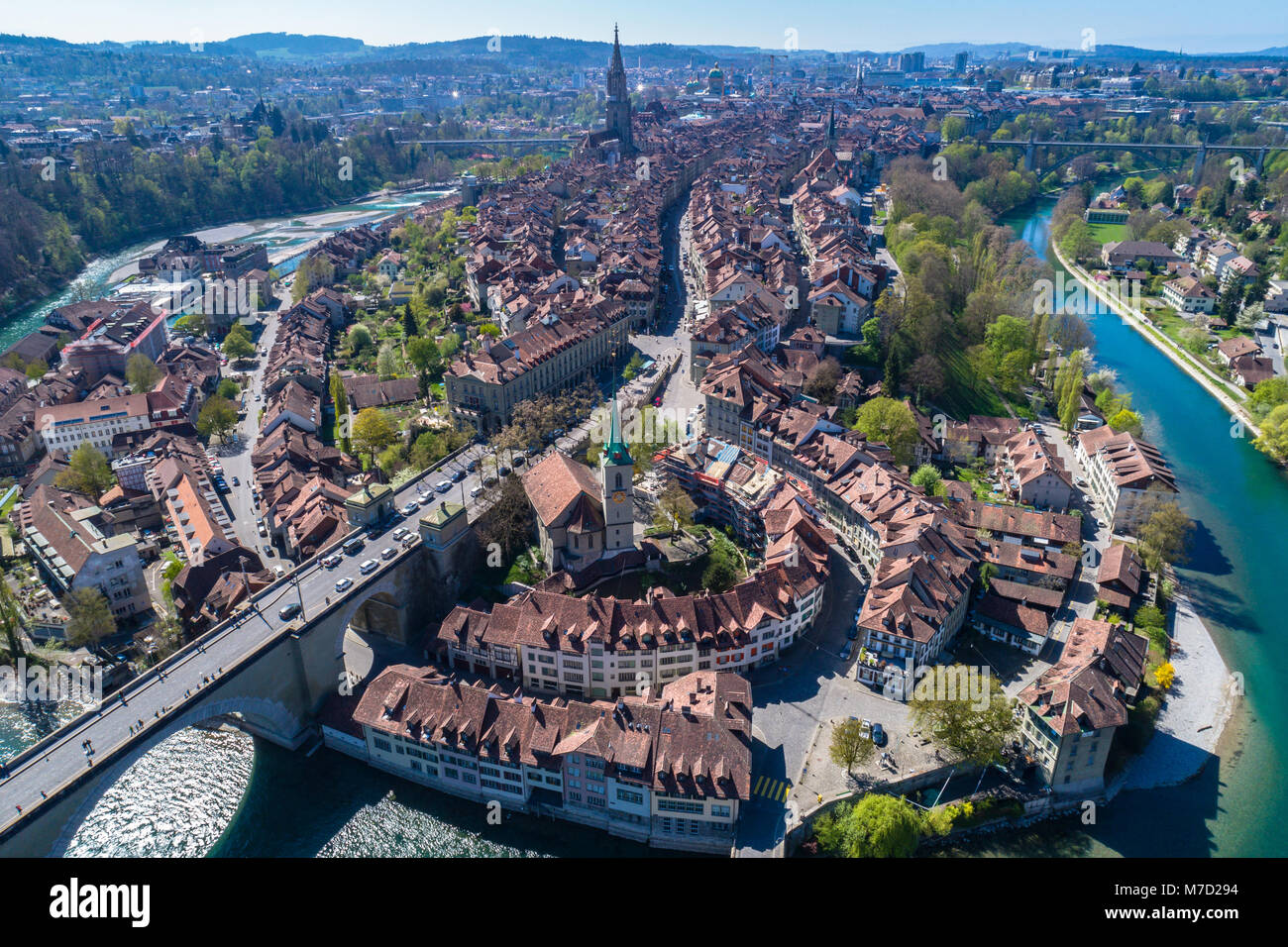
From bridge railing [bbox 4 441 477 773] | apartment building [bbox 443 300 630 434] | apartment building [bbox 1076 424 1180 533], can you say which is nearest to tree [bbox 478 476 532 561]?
bridge railing [bbox 4 441 477 773]

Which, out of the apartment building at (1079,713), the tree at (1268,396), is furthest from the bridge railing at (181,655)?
the tree at (1268,396)

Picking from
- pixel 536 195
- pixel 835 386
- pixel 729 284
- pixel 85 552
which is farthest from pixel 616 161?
pixel 85 552

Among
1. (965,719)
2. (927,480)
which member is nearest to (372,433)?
(927,480)

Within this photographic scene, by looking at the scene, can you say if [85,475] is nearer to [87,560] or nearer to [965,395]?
[87,560]

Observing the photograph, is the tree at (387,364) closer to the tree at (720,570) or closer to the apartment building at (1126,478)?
the tree at (720,570)

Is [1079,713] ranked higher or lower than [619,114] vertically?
lower

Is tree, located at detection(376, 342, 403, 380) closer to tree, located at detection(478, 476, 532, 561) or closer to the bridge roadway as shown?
tree, located at detection(478, 476, 532, 561)
